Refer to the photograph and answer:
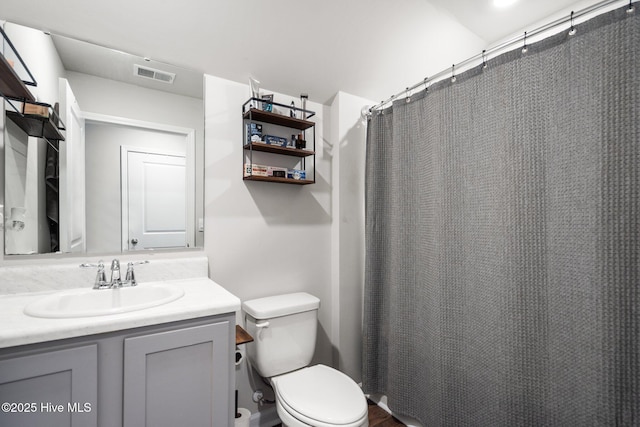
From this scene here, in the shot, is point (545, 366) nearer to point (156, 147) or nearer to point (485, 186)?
point (485, 186)

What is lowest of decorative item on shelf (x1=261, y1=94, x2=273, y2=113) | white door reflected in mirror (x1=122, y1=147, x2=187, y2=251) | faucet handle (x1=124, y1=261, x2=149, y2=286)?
faucet handle (x1=124, y1=261, x2=149, y2=286)

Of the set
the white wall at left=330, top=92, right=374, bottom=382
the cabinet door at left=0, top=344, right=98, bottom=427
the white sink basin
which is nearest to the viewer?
the cabinet door at left=0, top=344, right=98, bottom=427

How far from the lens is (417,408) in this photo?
5.23 feet

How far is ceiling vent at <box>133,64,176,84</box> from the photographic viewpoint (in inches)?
57.2

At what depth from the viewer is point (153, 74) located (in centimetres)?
150

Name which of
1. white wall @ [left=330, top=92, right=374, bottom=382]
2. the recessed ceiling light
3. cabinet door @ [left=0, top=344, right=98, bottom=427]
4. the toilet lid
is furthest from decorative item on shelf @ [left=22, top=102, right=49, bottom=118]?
the recessed ceiling light

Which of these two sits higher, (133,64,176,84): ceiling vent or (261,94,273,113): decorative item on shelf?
(133,64,176,84): ceiling vent

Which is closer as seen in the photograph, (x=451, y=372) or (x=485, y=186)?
(x=485, y=186)

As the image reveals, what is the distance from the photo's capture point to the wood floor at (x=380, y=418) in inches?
68.2

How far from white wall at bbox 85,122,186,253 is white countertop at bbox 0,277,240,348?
306 millimetres

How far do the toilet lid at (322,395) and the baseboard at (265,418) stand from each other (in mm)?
415

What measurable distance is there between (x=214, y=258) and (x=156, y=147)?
0.68m

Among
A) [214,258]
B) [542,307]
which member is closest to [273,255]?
[214,258]

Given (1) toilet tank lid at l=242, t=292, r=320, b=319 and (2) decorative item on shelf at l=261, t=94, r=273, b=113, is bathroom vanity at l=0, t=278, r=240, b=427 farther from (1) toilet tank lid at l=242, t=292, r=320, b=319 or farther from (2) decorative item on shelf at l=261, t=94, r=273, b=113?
(2) decorative item on shelf at l=261, t=94, r=273, b=113
